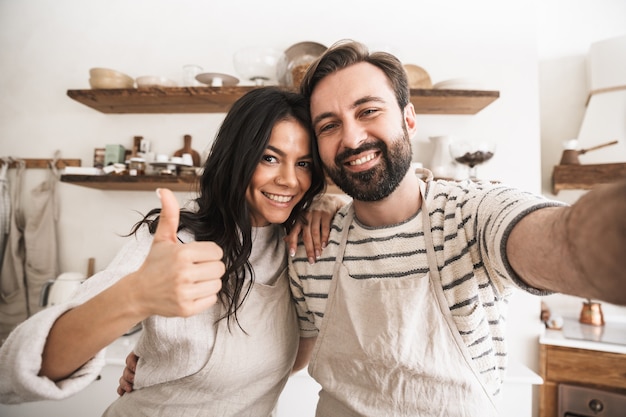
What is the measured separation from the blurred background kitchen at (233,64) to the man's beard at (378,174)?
130 centimetres

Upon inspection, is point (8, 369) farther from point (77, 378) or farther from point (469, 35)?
point (469, 35)

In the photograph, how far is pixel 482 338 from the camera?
857mm

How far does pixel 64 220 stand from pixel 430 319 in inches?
105

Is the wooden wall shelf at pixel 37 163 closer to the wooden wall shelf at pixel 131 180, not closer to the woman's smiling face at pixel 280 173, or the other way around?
the wooden wall shelf at pixel 131 180

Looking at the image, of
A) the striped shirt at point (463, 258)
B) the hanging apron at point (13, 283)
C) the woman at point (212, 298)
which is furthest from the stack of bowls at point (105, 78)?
the striped shirt at point (463, 258)

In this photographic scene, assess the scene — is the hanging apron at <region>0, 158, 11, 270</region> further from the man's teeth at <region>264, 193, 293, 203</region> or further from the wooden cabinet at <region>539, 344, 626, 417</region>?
the wooden cabinet at <region>539, 344, 626, 417</region>

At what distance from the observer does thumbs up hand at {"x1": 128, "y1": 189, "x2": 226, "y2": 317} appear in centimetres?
60

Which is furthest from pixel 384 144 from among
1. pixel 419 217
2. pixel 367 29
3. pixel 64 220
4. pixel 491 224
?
pixel 64 220

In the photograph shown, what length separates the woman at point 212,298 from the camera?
0.60 metres

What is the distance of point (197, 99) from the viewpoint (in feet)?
6.97

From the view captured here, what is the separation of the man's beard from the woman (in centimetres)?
15

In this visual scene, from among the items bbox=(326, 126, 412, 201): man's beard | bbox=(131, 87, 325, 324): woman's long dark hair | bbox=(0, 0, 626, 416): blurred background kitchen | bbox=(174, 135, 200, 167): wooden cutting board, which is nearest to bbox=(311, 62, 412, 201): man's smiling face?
bbox=(326, 126, 412, 201): man's beard

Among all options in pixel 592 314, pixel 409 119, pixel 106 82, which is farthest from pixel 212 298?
pixel 592 314

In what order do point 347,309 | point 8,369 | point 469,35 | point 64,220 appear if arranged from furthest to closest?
point 64,220
point 469,35
point 347,309
point 8,369
